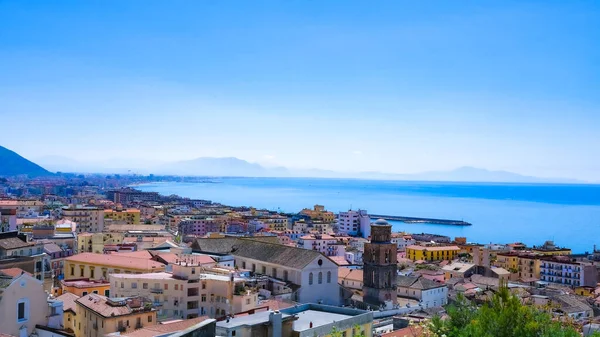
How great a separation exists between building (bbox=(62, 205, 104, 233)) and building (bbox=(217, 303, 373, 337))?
53862 millimetres

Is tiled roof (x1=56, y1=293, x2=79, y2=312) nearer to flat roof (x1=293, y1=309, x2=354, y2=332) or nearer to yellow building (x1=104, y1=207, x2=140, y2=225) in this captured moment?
flat roof (x1=293, y1=309, x2=354, y2=332)

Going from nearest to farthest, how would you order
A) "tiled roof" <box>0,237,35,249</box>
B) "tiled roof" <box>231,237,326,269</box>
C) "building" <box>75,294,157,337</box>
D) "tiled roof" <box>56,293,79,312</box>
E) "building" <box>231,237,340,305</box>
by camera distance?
"building" <box>75,294,157,337</box>
"tiled roof" <box>56,293,79,312</box>
"tiled roof" <box>0,237,35,249</box>
"building" <box>231,237,340,305</box>
"tiled roof" <box>231,237,326,269</box>

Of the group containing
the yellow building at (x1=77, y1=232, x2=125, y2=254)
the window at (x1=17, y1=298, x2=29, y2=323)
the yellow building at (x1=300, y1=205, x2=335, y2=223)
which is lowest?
the yellow building at (x1=300, y1=205, x2=335, y2=223)

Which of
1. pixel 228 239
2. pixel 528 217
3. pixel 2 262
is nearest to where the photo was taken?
pixel 2 262

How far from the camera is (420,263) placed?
2344 inches

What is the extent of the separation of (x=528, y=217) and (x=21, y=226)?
5016 inches

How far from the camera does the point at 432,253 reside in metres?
65.7

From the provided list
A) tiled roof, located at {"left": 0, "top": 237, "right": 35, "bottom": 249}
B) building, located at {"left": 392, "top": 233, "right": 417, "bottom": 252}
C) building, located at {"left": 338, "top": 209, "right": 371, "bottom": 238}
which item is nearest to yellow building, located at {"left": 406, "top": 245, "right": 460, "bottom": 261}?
building, located at {"left": 392, "top": 233, "right": 417, "bottom": 252}

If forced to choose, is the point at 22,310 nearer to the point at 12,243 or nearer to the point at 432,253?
the point at 12,243

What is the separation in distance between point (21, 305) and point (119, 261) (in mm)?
14482

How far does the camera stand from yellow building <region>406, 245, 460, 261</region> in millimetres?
65562

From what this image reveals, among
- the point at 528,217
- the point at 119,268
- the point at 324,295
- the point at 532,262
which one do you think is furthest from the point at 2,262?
the point at 528,217

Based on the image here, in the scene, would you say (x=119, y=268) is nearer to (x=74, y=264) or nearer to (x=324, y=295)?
(x=74, y=264)

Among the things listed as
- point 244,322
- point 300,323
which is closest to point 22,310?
point 244,322
